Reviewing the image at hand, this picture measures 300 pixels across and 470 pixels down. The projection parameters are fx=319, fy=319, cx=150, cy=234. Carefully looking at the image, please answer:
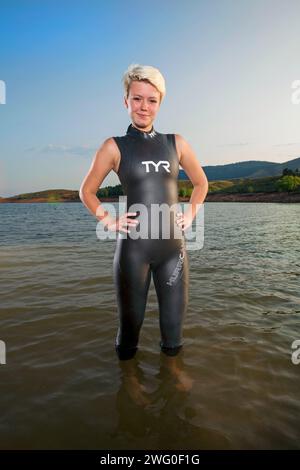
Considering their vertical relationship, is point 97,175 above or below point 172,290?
above

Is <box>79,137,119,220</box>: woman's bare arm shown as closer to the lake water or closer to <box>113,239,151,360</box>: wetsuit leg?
<box>113,239,151,360</box>: wetsuit leg

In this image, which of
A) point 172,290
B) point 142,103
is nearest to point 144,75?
→ point 142,103

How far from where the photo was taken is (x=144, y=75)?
341 centimetres

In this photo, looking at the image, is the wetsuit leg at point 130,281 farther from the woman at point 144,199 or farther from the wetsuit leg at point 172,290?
the wetsuit leg at point 172,290

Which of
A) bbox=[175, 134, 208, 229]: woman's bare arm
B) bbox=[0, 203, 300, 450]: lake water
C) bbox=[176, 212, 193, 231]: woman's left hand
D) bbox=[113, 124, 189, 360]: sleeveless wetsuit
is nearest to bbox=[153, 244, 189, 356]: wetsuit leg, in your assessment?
bbox=[113, 124, 189, 360]: sleeveless wetsuit

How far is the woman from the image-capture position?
3.55 metres

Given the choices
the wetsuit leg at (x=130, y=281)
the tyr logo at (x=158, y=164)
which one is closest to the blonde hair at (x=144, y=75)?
the tyr logo at (x=158, y=164)

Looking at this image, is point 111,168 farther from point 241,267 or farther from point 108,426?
point 241,267

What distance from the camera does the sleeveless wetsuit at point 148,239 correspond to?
144 inches

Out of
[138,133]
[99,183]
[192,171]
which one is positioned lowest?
[99,183]

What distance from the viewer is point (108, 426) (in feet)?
11.0

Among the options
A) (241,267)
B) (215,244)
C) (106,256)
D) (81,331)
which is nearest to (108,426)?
(81,331)

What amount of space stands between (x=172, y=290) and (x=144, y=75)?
2421 millimetres

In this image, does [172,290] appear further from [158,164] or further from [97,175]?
[97,175]
